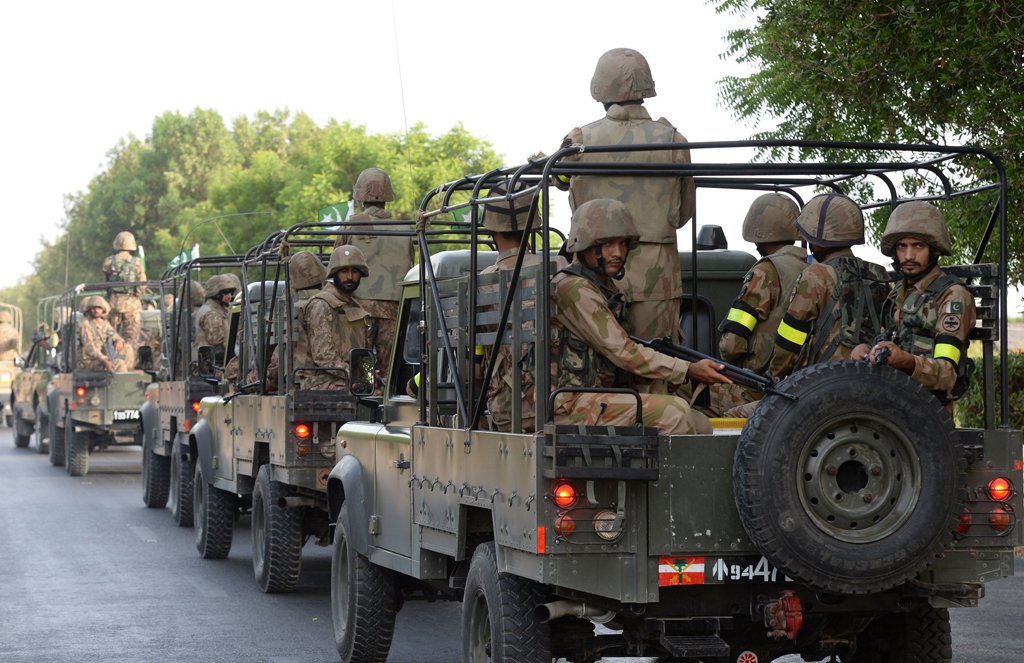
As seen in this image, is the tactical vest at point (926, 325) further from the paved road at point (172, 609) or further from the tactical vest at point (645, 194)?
the paved road at point (172, 609)

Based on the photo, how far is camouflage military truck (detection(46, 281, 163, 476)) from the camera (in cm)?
2344

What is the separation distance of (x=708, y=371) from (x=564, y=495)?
0.86 meters

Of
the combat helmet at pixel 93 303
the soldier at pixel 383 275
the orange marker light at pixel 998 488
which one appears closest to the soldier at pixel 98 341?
the combat helmet at pixel 93 303

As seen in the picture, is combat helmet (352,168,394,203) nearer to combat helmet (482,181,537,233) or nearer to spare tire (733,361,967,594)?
combat helmet (482,181,537,233)

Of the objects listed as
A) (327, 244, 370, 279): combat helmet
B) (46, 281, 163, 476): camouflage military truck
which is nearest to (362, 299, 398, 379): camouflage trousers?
(327, 244, 370, 279): combat helmet

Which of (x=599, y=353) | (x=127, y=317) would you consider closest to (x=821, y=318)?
(x=599, y=353)

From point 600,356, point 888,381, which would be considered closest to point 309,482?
point 600,356

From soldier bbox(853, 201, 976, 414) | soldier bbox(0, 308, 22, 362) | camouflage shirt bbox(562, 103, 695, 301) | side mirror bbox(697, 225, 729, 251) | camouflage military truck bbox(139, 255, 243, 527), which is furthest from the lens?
soldier bbox(0, 308, 22, 362)

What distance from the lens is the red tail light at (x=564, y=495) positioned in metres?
6.28

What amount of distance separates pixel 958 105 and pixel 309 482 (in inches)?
261

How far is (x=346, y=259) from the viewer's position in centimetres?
1197

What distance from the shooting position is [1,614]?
11.4m

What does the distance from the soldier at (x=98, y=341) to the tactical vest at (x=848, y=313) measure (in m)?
18.2

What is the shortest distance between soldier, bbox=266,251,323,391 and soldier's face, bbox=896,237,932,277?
5.61m
